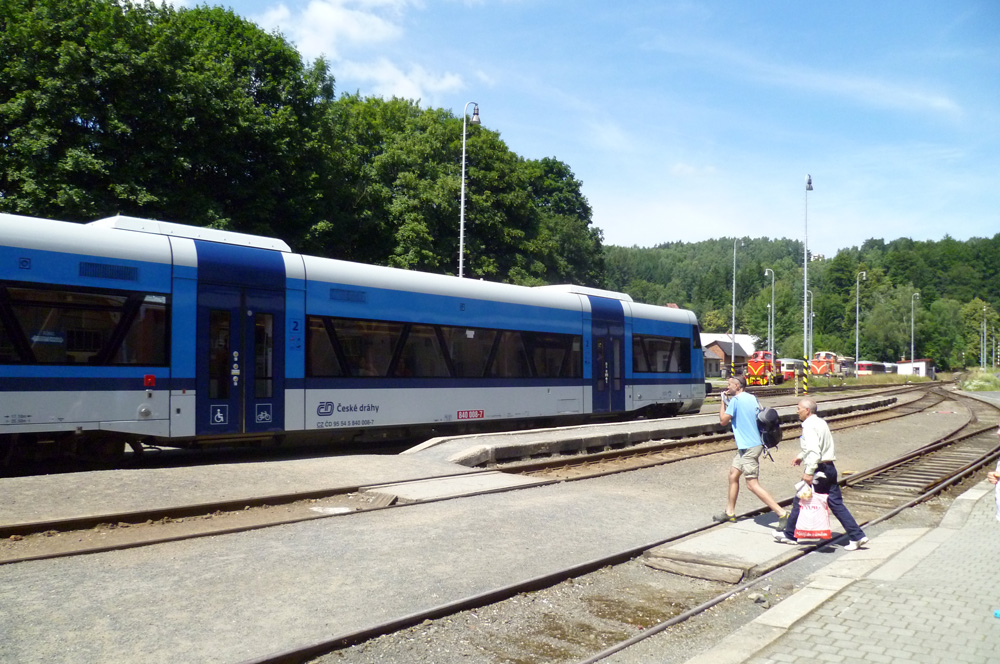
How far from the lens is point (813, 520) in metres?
8.68

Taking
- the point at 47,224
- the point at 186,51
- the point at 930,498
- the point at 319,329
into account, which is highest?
the point at 186,51

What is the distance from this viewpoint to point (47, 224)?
1130cm

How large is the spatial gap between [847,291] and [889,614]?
144 metres

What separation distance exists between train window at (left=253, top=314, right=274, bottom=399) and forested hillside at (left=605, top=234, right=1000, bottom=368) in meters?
105

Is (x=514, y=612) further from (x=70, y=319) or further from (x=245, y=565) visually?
(x=70, y=319)

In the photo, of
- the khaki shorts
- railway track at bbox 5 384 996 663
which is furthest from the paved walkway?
the khaki shorts

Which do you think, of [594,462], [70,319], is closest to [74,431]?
[70,319]

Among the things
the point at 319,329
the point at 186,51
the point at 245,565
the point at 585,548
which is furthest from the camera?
the point at 186,51

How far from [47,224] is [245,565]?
21.6 feet

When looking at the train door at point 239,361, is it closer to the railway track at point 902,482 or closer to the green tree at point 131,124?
the railway track at point 902,482

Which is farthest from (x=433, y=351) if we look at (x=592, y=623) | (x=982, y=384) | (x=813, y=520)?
(x=982, y=384)

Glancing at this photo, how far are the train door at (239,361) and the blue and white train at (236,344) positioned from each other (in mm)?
20

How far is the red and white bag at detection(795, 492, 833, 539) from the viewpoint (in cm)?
864

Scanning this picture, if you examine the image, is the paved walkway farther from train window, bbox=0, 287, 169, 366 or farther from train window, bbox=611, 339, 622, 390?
train window, bbox=611, 339, 622, 390
